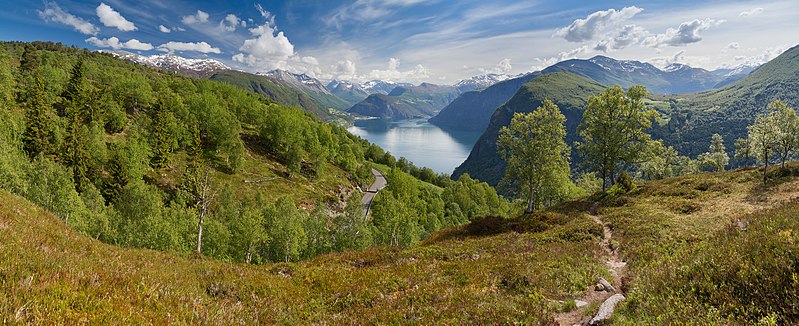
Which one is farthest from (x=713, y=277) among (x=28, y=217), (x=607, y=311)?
(x=28, y=217)

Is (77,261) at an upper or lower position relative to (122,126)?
lower

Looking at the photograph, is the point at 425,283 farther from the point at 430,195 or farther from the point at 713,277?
the point at 430,195

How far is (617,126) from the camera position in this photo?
40344mm

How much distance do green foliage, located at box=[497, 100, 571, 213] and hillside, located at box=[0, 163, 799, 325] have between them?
1697 centimetres

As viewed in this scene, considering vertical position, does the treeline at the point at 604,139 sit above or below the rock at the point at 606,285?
above

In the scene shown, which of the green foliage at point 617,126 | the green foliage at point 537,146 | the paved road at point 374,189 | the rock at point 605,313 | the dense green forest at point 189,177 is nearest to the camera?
the rock at point 605,313

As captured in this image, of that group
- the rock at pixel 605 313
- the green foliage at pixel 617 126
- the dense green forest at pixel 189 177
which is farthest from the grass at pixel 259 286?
the green foliage at pixel 617 126

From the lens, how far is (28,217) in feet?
41.6

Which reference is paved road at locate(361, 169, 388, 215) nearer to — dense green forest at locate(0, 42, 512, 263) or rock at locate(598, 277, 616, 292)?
dense green forest at locate(0, 42, 512, 263)

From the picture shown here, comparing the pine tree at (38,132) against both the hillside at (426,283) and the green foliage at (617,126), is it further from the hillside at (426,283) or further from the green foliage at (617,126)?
the green foliage at (617,126)

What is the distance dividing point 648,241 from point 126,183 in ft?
241

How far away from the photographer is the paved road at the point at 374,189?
101756mm

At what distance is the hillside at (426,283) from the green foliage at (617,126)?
67.5 feet

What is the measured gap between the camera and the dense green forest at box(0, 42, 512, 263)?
42.5 meters
